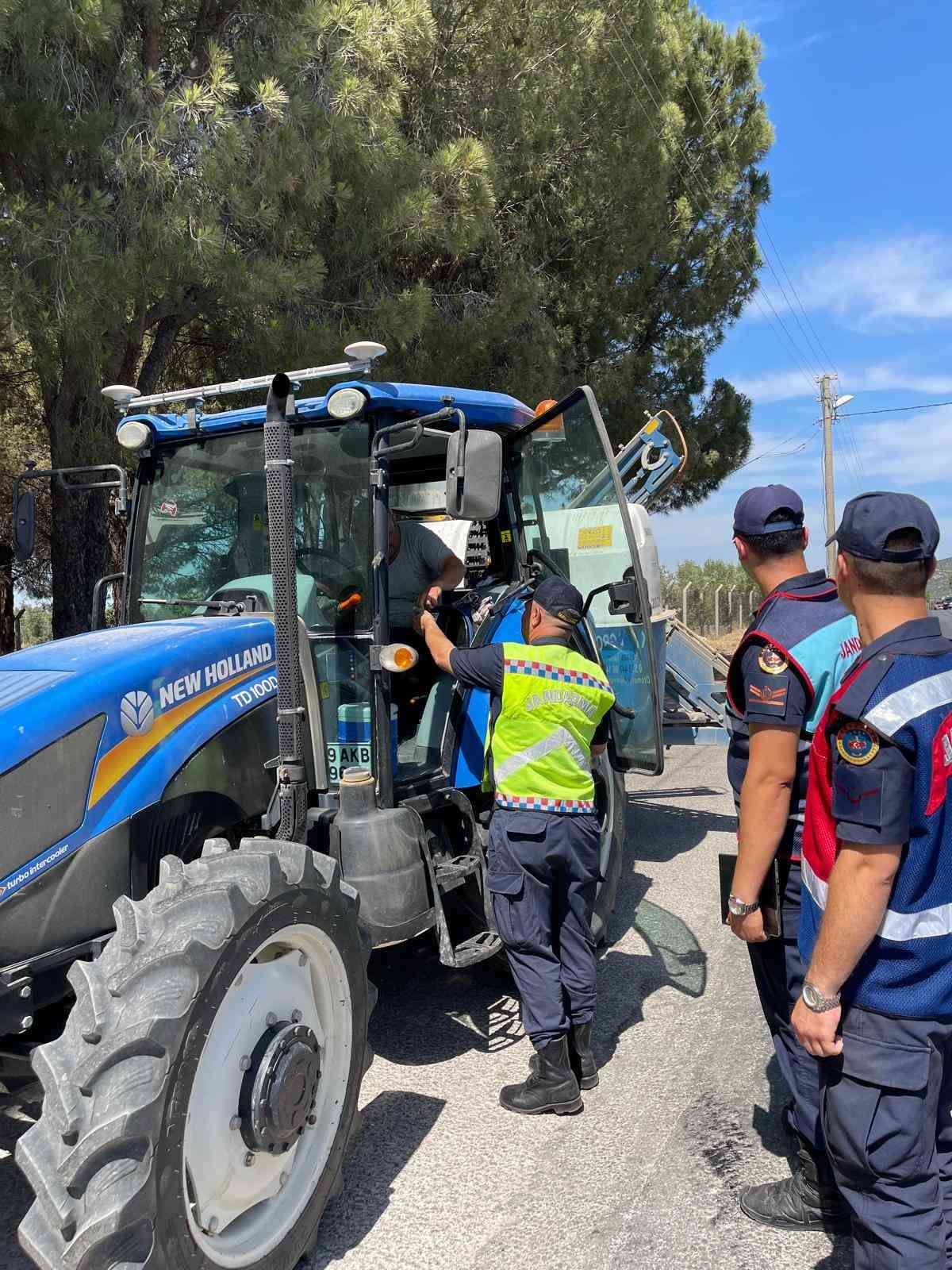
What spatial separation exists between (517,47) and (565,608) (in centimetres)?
788

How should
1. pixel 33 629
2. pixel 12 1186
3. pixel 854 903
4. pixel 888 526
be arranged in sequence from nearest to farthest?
pixel 854 903
pixel 888 526
pixel 12 1186
pixel 33 629

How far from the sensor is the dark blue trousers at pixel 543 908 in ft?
11.0

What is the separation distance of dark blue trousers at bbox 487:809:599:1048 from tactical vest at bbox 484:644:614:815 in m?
0.07

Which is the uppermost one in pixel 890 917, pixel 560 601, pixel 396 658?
pixel 560 601

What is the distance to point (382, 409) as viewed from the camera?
11.7ft

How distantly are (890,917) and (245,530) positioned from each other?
266 cm

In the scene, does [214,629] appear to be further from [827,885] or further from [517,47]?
[517,47]

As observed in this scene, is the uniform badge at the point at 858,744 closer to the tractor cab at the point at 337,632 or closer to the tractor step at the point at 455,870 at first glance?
the tractor cab at the point at 337,632

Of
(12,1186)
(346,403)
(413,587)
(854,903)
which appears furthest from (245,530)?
(854,903)

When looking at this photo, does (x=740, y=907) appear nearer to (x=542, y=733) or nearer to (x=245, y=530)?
(x=542, y=733)

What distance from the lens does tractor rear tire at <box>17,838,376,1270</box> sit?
198 cm

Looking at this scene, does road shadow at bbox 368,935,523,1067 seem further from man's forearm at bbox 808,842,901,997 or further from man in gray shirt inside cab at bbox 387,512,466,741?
man's forearm at bbox 808,842,901,997

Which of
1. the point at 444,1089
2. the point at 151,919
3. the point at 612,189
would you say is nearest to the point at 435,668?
the point at 444,1089

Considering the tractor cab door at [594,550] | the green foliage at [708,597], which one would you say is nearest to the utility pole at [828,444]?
the green foliage at [708,597]
